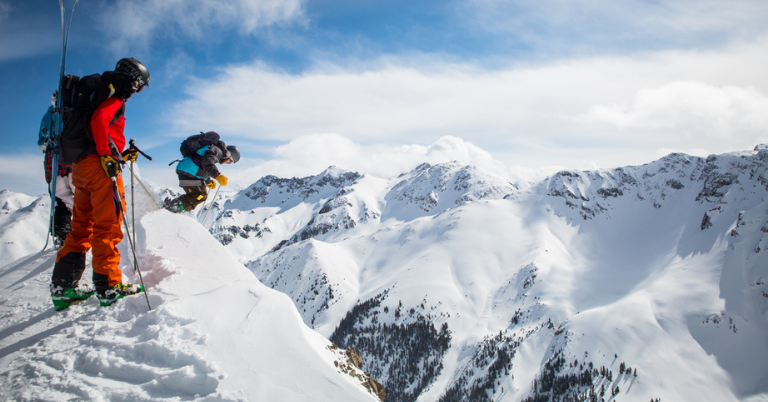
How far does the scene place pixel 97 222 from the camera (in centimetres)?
700

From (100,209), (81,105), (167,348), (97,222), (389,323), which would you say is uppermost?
(81,105)

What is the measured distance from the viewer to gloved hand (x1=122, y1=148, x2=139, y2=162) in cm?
773

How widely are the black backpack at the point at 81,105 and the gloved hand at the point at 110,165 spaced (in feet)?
1.65

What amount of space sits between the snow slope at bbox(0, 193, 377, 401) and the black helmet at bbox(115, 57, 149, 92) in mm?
4104

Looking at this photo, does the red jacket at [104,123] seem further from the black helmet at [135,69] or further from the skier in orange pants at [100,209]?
the black helmet at [135,69]

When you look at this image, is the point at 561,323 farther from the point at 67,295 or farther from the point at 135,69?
the point at 135,69

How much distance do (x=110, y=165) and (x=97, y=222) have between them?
118cm

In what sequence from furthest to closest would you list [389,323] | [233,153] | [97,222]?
[389,323], [233,153], [97,222]

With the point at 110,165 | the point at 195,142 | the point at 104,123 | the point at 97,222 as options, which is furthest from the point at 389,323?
the point at 104,123

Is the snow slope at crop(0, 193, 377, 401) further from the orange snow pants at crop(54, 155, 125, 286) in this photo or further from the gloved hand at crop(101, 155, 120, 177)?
the gloved hand at crop(101, 155, 120, 177)

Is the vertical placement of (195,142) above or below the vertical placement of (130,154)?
above

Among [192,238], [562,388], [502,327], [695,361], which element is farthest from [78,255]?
[695,361]

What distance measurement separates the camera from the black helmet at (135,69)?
7480 millimetres

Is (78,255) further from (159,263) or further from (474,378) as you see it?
(474,378)
